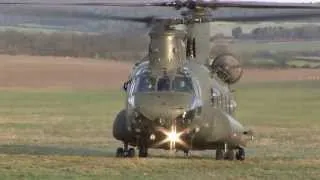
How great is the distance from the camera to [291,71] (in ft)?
284

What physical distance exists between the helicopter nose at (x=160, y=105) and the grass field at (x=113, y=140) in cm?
114

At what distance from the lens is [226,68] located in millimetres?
26703

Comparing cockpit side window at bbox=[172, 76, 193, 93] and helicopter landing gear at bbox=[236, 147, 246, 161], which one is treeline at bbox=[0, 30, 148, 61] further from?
helicopter landing gear at bbox=[236, 147, 246, 161]

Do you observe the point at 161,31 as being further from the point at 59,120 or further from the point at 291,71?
the point at 291,71

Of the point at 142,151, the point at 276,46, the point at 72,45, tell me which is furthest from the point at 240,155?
the point at 276,46

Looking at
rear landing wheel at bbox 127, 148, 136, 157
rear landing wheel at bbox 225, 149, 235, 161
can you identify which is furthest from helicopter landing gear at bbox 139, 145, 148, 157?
rear landing wheel at bbox 225, 149, 235, 161

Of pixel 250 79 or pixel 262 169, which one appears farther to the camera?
pixel 250 79

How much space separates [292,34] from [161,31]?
54.4 m

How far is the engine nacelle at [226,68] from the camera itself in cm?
2661

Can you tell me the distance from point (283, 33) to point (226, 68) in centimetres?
4577

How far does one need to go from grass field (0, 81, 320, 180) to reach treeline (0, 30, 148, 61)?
12.3 ft

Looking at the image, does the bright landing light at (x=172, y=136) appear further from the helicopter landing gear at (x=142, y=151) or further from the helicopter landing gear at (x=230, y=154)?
the helicopter landing gear at (x=230, y=154)

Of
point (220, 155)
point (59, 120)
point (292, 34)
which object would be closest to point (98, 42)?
point (220, 155)

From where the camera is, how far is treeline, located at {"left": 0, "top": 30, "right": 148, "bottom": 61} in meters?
32.9
